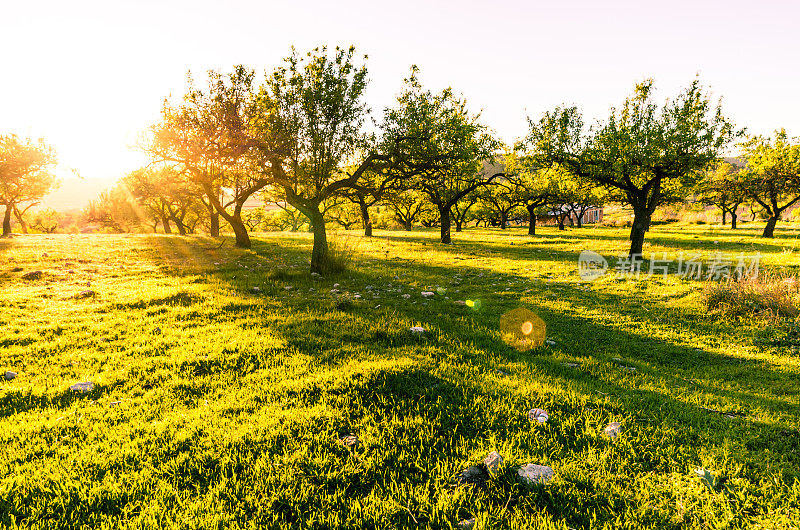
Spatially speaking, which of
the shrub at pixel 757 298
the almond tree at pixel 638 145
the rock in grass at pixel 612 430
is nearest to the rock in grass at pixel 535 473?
the rock in grass at pixel 612 430

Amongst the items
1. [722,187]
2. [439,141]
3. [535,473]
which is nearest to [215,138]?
[439,141]

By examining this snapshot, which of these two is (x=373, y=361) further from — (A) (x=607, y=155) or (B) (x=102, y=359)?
(A) (x=607, y=155)

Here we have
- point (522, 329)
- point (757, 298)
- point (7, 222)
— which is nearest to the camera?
point (522, 329)

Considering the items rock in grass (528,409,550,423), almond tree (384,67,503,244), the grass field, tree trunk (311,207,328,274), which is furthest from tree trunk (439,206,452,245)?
rock in grass (528,409,550,423)

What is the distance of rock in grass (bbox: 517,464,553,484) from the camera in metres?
3.68

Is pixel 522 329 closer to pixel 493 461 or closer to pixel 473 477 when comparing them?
pixel 493 461

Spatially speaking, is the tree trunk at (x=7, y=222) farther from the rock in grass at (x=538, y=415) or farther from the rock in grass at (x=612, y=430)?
the rock in grass at (x=612, y=430)

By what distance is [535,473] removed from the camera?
3.76 metres

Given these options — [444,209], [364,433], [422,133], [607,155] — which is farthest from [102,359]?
[444,209]

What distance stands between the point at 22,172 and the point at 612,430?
170ft

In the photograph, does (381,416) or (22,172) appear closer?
(381,416)

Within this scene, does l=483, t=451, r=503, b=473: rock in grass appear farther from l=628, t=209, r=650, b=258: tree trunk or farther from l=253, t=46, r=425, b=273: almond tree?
l=628, t=209, r=650, b=258: tree trunk

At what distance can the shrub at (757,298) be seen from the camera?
929cm

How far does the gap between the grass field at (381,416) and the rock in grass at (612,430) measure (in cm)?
9
